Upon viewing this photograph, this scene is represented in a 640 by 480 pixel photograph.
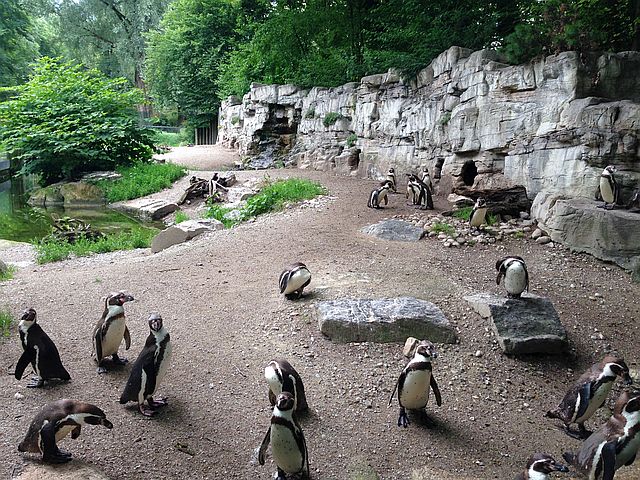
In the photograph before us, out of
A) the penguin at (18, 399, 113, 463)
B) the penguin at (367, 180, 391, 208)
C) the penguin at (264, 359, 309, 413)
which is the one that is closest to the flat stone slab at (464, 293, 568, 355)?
the penguin at (264, 359, 309, 413)

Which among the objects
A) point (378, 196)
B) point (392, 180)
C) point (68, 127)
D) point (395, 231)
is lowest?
point (395, 231)

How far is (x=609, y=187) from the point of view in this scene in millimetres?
7367

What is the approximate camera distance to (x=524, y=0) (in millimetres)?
11945

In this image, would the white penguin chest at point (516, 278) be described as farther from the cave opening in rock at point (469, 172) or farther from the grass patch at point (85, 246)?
the grass patch at point (85, 246)

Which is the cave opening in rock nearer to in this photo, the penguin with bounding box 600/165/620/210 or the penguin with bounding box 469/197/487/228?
the penguin with bounding box 469/197/487/228

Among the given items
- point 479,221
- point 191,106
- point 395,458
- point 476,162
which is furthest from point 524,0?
point 191,106

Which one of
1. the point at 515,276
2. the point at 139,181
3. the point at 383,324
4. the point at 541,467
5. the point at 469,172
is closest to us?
the point at 541,467

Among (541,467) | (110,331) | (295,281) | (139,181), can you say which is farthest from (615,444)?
(139,181)

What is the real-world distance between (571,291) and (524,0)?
27.7ft

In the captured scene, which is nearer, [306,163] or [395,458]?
[395,458]

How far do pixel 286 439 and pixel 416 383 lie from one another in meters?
1.19

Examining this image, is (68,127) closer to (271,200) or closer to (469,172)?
(271,200)

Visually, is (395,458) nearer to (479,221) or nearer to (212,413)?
(212,413)

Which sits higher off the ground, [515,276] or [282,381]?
[515,276]
